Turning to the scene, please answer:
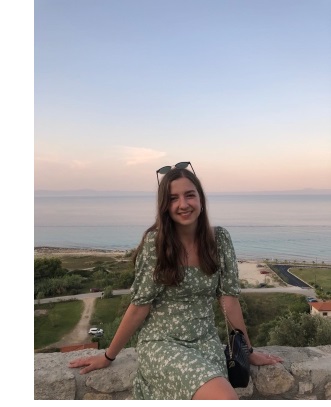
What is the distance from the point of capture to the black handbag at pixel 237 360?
1381mm

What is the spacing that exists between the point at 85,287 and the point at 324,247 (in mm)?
2482

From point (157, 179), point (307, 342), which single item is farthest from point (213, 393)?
point (307, 342)

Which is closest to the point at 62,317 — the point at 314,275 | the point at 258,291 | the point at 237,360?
the point at 258,291

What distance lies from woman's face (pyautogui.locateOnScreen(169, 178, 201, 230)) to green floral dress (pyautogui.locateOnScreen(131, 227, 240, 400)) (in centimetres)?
12

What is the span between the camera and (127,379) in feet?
4.90

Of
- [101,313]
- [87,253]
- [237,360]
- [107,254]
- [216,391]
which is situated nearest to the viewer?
[216,391]

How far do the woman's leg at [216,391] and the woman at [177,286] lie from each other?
0.15 meters

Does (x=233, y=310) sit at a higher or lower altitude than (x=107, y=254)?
higher

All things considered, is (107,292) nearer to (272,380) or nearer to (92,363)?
(92,363)

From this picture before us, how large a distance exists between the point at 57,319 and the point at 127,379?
2.15 m

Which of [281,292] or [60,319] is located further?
[281,292]

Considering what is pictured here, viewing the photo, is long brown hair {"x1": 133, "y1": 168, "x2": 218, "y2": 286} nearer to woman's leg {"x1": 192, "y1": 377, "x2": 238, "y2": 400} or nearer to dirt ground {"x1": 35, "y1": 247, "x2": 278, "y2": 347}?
woman's leg {"x1": 192, "y1": 377, "x2": 238, "y2": 400}
